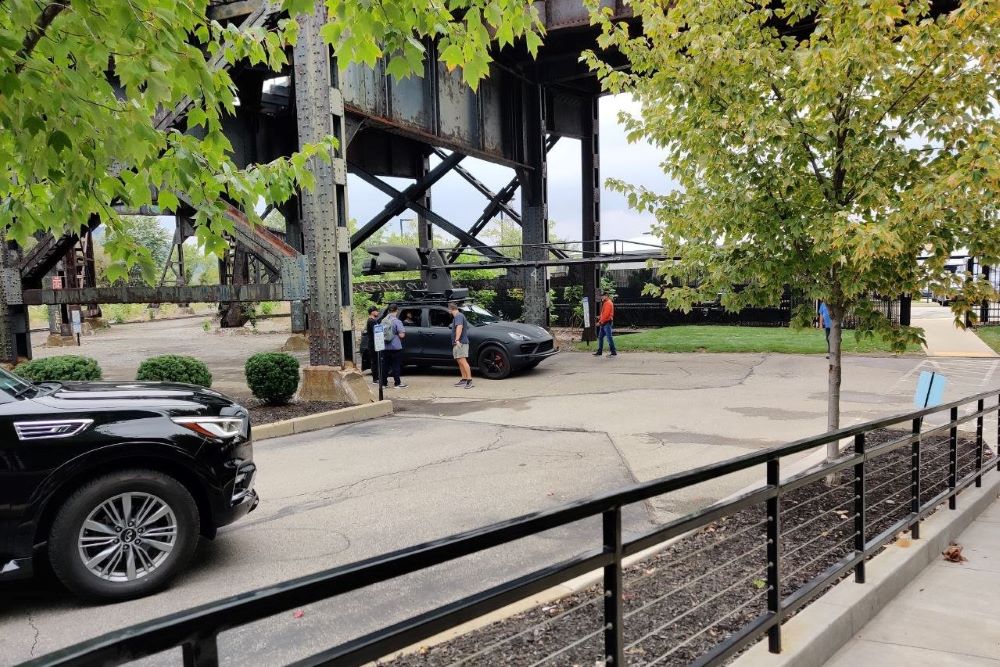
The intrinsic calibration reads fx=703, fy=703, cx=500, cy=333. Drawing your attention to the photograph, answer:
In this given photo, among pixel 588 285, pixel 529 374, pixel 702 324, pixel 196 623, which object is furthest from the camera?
pixel 702 324

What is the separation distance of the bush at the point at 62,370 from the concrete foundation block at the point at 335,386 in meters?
3.01

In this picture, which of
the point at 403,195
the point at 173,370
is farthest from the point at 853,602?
the point at 403,195

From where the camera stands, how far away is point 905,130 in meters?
5.70

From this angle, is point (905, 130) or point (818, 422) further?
point (818, 422)

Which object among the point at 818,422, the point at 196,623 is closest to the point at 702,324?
the point at 818,422

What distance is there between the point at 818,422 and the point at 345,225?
7.82m

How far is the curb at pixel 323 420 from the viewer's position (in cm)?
952

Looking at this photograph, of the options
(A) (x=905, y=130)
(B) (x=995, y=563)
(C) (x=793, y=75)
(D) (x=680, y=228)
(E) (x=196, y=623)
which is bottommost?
(B) (x=995, y=563)

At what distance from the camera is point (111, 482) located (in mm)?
4297

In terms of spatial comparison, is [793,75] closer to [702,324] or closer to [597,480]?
[597,480]

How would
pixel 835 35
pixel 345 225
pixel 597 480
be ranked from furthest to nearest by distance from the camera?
pixel 345 225 → pixel 597 480 → pixel 835 35

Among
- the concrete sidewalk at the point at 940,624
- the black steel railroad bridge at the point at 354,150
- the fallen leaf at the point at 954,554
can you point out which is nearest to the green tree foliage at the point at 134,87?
the black steel railroad bridge at the point at 354,150

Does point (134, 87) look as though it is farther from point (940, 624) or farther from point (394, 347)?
point (394, 347)

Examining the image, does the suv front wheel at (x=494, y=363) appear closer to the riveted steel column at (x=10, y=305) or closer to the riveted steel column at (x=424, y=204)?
the riveted steel column at (x=424, y=204)
